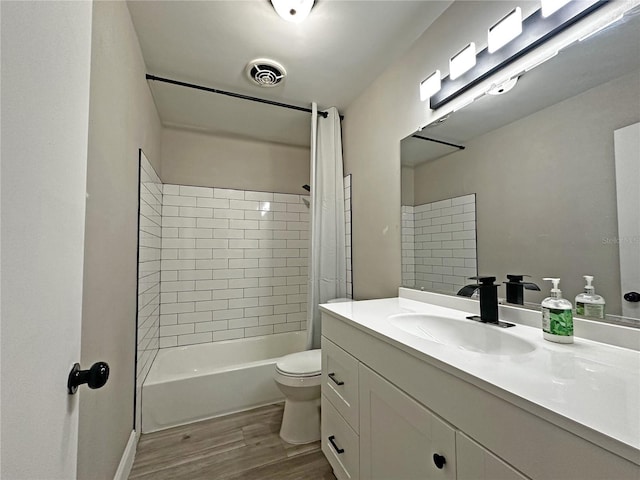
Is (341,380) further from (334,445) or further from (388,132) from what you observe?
(388,132)

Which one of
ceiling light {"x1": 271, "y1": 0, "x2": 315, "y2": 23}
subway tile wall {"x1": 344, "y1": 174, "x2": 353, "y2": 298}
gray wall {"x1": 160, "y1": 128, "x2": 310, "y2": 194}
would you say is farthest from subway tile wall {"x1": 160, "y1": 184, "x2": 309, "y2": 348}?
ceiling light {"x1": 271, "y1": 0, "x2": 315, "y2": 23}

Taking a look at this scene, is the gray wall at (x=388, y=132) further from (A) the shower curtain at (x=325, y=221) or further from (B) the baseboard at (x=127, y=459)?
(B) the baseboard at (x=127, y=459)

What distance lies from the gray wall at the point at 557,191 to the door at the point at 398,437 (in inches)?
25.4

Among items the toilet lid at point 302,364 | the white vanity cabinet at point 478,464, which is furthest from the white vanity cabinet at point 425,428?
the toilet lid at point 302,364

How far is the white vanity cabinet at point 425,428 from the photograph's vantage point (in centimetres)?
49

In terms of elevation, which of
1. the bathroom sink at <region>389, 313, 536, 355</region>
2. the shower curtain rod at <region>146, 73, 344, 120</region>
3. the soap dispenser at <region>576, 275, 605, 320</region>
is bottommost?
the bathroom sink at <region>389, 313, 536, 355</region>

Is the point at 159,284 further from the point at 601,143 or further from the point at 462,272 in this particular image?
the point at 601,143

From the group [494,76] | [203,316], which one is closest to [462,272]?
[494,76]

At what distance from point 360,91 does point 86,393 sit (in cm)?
233

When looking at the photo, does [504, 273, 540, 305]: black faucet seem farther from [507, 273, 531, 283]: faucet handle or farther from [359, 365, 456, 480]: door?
[359, 365, 456, 480]: door

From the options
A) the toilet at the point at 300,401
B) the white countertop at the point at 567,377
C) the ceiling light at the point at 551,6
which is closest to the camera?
the white countertop at the point at 567,377

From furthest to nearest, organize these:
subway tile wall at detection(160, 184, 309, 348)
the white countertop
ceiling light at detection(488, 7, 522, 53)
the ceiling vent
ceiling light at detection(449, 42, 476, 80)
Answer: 1. subway tile wall at detection(160, 184, 309, 348)
2. the ceiling vent
3. ceiling light at detection(449, 42, 476, 80)
4. ceiling light at detection(488, 7, 522, 53)
5. the white countertop

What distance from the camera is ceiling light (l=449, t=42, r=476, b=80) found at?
1.26 meters

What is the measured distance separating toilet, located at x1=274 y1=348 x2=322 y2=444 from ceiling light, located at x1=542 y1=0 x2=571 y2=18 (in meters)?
1.94
